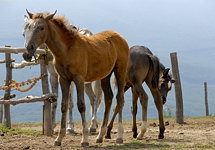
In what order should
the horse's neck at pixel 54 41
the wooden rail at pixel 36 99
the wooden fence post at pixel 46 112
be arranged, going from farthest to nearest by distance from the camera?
1. the wooden fence post at pixel 46 112
2. the wooden rail at pixel 36 99
3. the horse's neck at pixel 54 41

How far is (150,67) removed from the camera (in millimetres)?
10984

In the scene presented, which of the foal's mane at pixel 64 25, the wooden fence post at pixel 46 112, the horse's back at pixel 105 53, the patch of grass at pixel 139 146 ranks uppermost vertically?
the foal's mane at pixel 64 25

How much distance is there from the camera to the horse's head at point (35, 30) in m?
8.23

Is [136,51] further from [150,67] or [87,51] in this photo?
[87,51]

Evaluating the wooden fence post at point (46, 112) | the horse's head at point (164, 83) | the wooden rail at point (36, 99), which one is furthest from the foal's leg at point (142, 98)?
the wooden fence post at point (46, 112)

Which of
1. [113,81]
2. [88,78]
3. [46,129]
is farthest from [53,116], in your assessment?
[88,78]

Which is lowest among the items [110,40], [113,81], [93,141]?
[93,141]

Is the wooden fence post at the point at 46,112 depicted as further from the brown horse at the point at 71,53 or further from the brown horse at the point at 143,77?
the brown horse at the point at 71,53

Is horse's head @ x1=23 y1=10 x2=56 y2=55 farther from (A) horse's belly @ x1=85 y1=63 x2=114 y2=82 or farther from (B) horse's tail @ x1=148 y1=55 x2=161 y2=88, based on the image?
(B) horse's tail @ x1=148 y1=55 x2=161 y2=88

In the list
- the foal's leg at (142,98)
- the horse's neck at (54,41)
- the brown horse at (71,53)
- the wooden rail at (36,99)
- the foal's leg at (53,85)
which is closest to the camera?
the brown horse at (71,53)

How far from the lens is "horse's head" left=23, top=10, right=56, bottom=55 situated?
8.23 metres

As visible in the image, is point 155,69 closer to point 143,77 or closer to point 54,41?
point 143,77

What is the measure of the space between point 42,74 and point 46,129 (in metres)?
1.29

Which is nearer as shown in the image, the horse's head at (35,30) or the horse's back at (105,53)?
the horse's head at (35,30)
